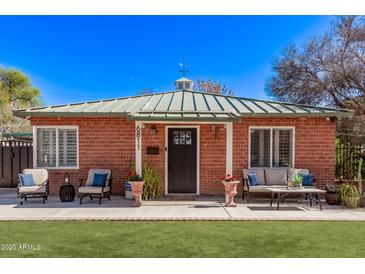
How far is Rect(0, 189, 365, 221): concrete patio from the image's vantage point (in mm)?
7859

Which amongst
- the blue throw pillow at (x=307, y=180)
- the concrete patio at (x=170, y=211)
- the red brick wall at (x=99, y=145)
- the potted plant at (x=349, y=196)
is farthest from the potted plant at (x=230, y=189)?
the red brick wall at (x=99, y=145)

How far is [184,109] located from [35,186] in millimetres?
5430

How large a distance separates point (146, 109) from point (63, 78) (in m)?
14.2

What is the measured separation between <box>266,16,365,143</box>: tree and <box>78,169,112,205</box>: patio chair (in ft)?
46.1

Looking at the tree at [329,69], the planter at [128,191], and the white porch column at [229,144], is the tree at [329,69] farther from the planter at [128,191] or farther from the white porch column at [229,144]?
the planter at [128,191]

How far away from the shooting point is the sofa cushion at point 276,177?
414 inches

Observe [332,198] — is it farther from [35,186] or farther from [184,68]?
[35,186]

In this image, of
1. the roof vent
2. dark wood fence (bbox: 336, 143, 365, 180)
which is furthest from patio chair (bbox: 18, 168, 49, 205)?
dark wood fence (bbox: 336, 143, 365, 180)

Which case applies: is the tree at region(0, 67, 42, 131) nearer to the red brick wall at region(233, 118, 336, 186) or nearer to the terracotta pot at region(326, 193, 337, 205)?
the red brick wall at region(233, 118, 336, 186)

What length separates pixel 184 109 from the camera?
11.0 meters

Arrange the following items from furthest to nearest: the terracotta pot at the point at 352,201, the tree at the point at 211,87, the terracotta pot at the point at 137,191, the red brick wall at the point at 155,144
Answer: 1. the tree at the point at 211,87
2. the red brick wall at the point at 155,144
3. the terracotta pot at the point at 137,191
4. the terracotta pot at the point at 352,201

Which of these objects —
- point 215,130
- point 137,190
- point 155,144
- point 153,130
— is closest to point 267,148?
point 215,130
